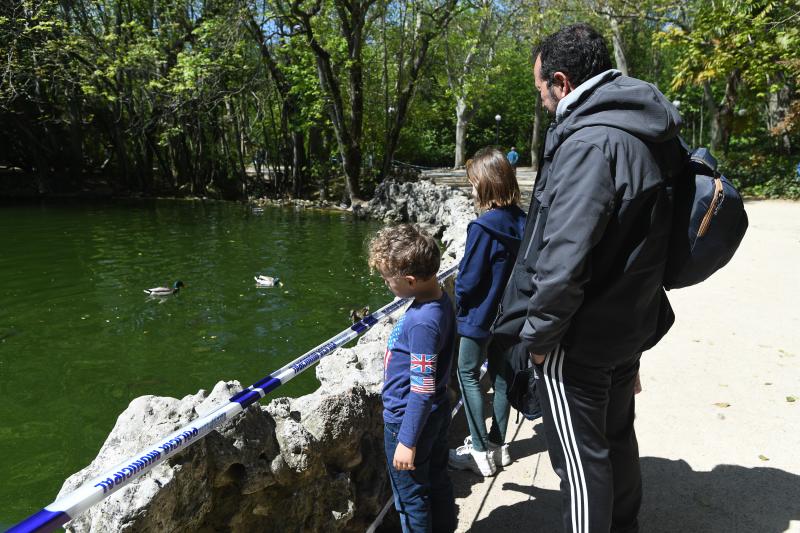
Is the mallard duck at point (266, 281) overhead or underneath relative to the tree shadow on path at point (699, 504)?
underneath

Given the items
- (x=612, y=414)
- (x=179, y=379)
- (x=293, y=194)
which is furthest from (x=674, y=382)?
(x=293, y=194)

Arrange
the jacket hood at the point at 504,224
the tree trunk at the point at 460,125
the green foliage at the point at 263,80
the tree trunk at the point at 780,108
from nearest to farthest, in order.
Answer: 1. the jacket hood at the point at 504,224
2. the green foliage at the point at 263,80
3. the tree trunk at the point at 780,108
4. the tree trunk at the point at 460,125

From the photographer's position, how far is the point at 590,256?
82.4 inches

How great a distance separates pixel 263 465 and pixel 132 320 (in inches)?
266

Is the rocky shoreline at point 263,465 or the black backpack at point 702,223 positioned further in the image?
the black backpack at point 702,223

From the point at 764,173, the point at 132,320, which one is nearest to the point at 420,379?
the point at 132,320

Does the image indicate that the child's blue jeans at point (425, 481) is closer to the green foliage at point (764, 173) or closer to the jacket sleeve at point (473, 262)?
the jacket sleeve at point (473, 262)

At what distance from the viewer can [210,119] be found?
86.9 ft

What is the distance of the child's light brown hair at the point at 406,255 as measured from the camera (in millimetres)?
2520

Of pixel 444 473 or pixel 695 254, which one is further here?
pixel 444 473

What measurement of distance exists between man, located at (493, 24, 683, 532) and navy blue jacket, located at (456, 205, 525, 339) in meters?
0.89

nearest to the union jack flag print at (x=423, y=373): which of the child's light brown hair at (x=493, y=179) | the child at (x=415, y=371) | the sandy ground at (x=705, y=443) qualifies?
the child at (x=415, y=371)

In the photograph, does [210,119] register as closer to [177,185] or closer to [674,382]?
[177,185]

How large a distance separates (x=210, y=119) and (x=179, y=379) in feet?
72.8
